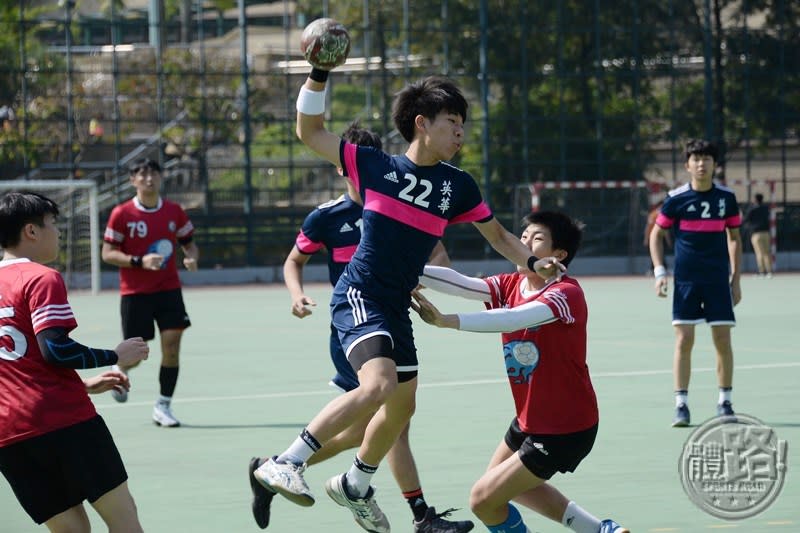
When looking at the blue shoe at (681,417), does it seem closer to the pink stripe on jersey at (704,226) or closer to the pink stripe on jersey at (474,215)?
the pink stripe on jersey at (704,226)

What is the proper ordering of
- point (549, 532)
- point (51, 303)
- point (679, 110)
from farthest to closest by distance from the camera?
1. point (679, 110)
2. point (549, 532)
3. point (51, 303)

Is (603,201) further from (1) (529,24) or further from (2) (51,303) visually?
(2) (51,303)

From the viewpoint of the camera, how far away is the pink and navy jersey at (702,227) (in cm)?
1110

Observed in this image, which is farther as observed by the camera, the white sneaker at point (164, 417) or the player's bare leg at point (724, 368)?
the white sneaker at point (164, 417)

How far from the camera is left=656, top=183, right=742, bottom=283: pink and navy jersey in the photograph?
36.4 feet

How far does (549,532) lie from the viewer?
702 cm

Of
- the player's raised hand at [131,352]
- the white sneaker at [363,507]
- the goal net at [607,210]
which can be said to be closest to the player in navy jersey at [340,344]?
the white sneaker at [363,507]

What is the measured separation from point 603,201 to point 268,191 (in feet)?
26.5

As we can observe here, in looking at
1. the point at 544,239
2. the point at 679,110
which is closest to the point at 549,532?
the point at 544,239

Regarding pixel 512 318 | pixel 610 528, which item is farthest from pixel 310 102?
pixel 610 528

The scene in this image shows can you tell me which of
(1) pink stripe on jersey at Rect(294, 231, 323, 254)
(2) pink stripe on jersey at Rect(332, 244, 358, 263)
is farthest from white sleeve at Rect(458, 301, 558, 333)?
(1) pink stripe on jersey at Rect(294, 231, 323, 254)

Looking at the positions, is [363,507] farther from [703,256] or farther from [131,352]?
[703,256]

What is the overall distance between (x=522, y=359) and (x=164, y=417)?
5.43 m

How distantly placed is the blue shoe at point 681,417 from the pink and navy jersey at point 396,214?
4183mm
